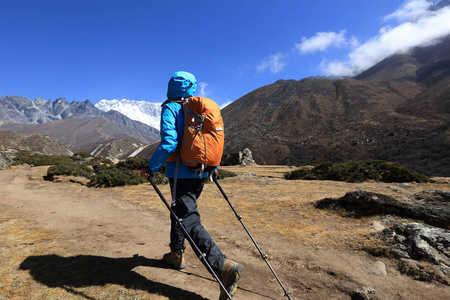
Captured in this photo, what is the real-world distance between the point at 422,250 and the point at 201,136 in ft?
12.0

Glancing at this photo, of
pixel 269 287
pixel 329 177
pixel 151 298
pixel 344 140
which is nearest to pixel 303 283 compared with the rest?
pixel 269 287

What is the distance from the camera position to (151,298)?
2.66 meters

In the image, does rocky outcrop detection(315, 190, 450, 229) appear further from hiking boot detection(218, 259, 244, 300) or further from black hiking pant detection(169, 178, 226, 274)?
black hiking pant detection(169, 178, 226, 274)

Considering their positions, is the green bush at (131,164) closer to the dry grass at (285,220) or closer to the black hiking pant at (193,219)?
the dry grass at (285,220)

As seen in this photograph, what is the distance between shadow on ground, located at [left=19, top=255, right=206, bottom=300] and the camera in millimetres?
2846

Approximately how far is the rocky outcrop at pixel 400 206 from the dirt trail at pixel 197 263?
6.34 feet

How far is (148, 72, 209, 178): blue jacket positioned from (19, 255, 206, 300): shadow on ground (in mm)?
1395

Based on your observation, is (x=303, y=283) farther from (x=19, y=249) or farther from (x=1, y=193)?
(x=1, y=193)

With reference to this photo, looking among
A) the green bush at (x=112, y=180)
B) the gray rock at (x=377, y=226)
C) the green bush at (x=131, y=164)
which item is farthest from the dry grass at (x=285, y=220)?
the green bush at (x=131, y=164)

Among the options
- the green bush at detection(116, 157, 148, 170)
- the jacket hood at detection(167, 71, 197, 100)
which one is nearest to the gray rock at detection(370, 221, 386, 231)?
the jacket hood at detection(167, 71, 197, 100)

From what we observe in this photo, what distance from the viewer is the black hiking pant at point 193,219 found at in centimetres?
270

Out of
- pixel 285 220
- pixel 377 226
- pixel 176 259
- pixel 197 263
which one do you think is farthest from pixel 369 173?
pixel 176 259

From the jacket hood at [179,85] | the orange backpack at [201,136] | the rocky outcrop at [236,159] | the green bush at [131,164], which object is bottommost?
the rocky outcrop at [236,159]

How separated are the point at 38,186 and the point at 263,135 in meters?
50.5
